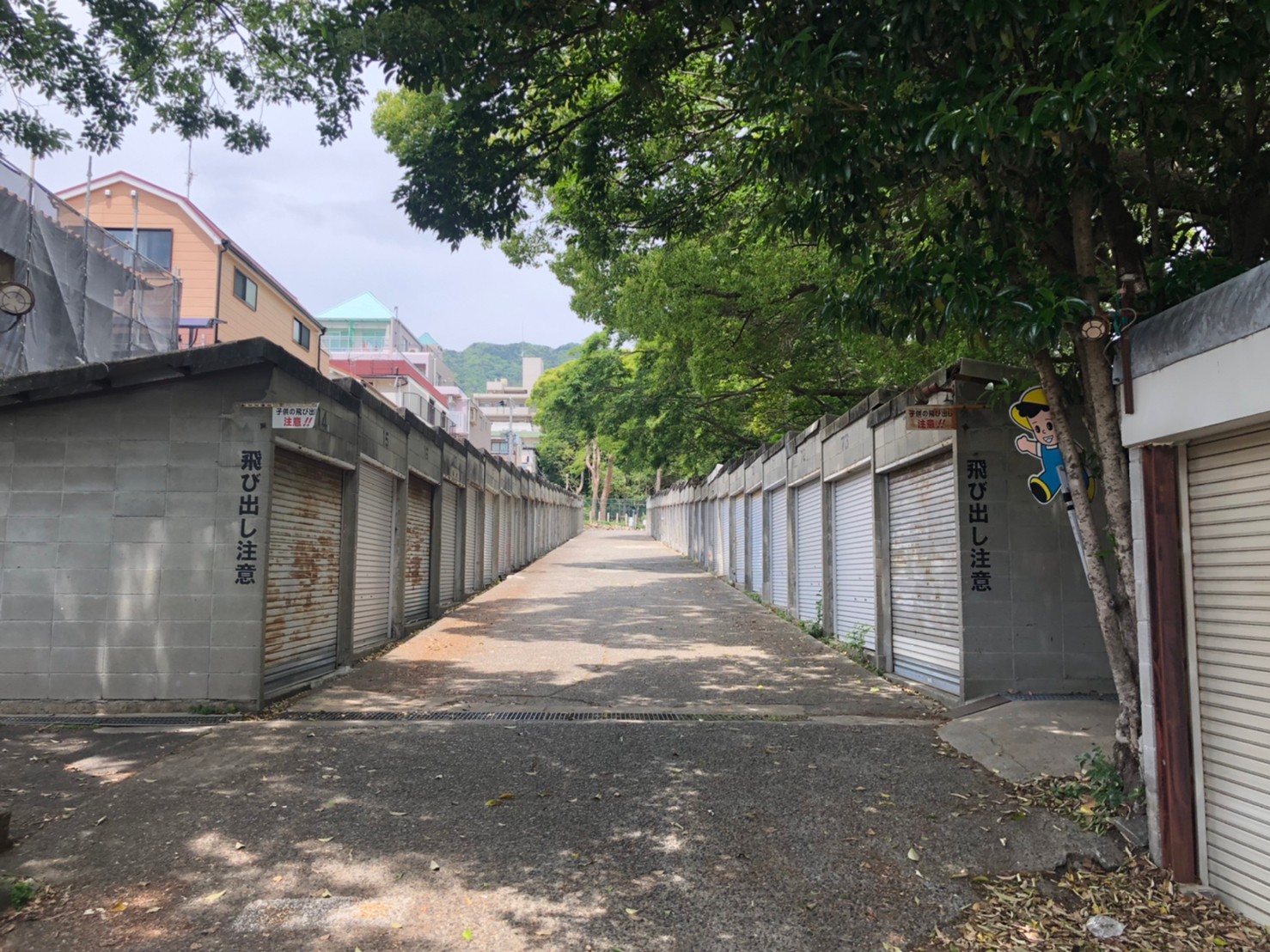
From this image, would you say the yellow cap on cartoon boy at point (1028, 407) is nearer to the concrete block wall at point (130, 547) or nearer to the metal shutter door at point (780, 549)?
the concrete block wall at point (130, 547)

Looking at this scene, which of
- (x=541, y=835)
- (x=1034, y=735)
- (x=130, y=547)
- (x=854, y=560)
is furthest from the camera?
(x=854, y=560)

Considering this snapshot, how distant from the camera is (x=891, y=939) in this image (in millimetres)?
3650

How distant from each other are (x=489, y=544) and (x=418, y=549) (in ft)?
22.8

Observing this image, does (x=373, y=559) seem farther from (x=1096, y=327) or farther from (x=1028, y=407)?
(x=1096, y=327)

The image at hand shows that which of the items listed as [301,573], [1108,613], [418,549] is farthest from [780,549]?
[1108,613]

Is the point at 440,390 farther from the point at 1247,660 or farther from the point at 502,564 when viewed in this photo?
the point at 1247,660

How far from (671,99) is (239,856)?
7.38 meters

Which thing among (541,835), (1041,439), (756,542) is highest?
(1041,439)

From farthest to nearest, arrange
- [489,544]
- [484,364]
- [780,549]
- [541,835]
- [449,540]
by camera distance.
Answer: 1. [484,364]
2. [489,544]
3. [780,549]
4. [449,540]
5. [541,835]

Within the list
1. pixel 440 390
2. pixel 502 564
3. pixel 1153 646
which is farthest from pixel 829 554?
pixel 440 390

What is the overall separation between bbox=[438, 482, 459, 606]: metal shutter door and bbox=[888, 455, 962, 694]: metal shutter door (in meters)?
7.99

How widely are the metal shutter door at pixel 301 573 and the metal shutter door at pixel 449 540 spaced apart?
5003 mm

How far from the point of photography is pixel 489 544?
20.0 meters

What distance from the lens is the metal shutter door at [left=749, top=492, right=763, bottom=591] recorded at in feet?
58.7
